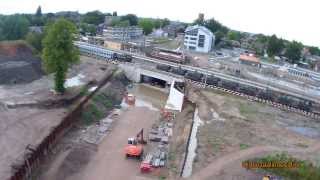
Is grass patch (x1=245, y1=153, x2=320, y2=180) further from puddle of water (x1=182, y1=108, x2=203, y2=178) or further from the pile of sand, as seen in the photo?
the pile of sand

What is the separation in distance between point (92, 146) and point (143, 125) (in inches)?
374

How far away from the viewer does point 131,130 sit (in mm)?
45344

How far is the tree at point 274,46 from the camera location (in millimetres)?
88750

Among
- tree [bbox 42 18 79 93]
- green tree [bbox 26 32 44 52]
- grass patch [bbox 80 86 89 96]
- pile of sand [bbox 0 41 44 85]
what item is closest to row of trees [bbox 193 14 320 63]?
green tree [bbox 26 32 44 52]

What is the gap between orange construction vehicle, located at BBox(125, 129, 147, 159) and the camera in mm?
37250

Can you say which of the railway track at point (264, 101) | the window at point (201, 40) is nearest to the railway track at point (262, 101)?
the railway track at point (264, 101)

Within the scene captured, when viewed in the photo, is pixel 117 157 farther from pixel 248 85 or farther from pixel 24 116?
pixel 248 85

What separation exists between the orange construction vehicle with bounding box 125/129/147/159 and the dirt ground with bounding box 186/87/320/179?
19.3ft

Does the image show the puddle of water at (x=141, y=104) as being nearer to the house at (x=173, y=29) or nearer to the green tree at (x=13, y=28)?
the green tree at (x=13, y=28)

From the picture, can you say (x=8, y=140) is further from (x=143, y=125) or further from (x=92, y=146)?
(x=143, y=125)

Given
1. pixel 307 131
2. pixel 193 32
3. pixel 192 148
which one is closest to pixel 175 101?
pixel 192 148

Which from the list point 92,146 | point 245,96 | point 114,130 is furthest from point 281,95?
point 92,146

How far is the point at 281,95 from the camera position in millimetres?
56375

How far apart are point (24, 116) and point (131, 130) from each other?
40.2 ft
